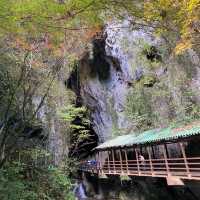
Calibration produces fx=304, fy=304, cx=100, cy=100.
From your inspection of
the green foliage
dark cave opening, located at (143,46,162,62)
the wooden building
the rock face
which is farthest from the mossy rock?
the green foliage

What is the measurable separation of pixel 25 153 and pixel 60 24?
847cm

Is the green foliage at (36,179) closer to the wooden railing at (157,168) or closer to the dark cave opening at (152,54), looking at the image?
the wooden railing at (157,168)

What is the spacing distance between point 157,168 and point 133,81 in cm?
1408

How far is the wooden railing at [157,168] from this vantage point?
14.1 metres

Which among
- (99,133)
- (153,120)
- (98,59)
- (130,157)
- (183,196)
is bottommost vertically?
(183,196)

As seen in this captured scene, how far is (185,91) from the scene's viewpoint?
21562mm

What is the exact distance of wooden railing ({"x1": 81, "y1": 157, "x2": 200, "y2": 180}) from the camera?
14.1m

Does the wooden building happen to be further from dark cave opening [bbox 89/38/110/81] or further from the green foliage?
dark cave opening [bbox 89/38/110/81]

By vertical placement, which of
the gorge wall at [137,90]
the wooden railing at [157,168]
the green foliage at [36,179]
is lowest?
the green foliage at [36,179]

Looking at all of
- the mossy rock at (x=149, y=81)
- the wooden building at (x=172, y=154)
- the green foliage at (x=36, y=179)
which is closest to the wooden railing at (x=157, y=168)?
the wooden building at (x=172, y=154)

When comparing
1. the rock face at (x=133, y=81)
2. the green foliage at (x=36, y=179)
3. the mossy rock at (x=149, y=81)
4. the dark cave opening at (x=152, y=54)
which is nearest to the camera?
the green foliage at (x=36, y=179)

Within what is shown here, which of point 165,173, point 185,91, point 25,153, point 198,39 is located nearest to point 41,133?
point 25,153

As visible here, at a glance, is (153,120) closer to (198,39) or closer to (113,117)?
(113,117)

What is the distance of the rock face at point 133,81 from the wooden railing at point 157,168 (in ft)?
11.2
